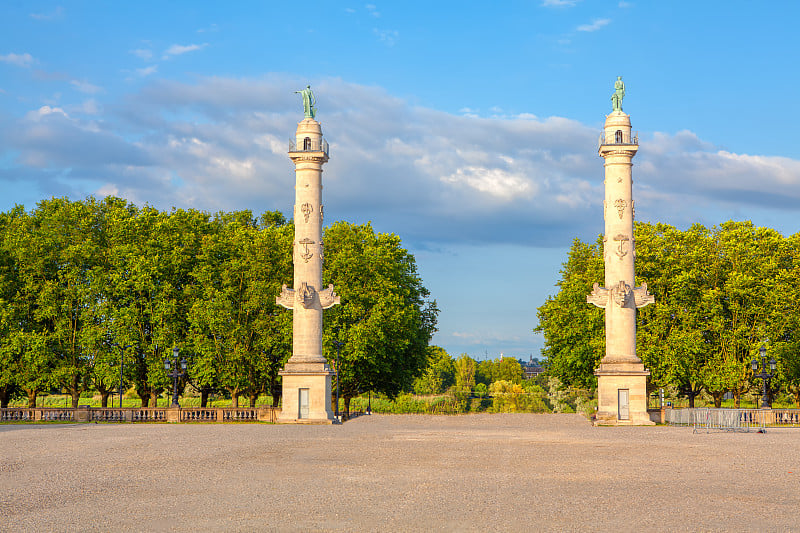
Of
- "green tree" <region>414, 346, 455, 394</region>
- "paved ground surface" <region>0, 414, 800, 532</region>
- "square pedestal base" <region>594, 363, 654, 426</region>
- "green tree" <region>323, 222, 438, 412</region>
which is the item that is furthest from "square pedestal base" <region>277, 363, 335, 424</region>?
"green tree" <region>414, 346, 455, 394</region>

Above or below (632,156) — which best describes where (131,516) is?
below

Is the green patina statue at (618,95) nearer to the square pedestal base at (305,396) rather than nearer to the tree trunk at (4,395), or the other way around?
the square pedestal base at (305,396)

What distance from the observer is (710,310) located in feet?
181

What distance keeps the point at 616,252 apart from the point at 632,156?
19.0 feet

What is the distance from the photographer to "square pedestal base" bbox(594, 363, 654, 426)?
155 ft

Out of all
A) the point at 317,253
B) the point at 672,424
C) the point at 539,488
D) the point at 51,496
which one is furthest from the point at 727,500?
the point at 317,253

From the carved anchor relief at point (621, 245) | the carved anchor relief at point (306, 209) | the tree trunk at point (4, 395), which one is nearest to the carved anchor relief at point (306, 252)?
the carved anchor relief at point (306, 209)

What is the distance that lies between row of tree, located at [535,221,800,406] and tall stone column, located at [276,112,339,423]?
1883 cm

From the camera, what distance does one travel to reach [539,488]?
1748 centimetres

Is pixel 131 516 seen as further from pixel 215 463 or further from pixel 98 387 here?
pixel 98 387

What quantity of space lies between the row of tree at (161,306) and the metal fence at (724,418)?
19678mm

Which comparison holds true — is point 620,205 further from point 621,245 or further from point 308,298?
point 308,298

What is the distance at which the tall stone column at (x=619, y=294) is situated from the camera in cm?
4769

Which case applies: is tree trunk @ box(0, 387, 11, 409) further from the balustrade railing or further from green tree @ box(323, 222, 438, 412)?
green tree @ box(323, 222, 438, 412)
